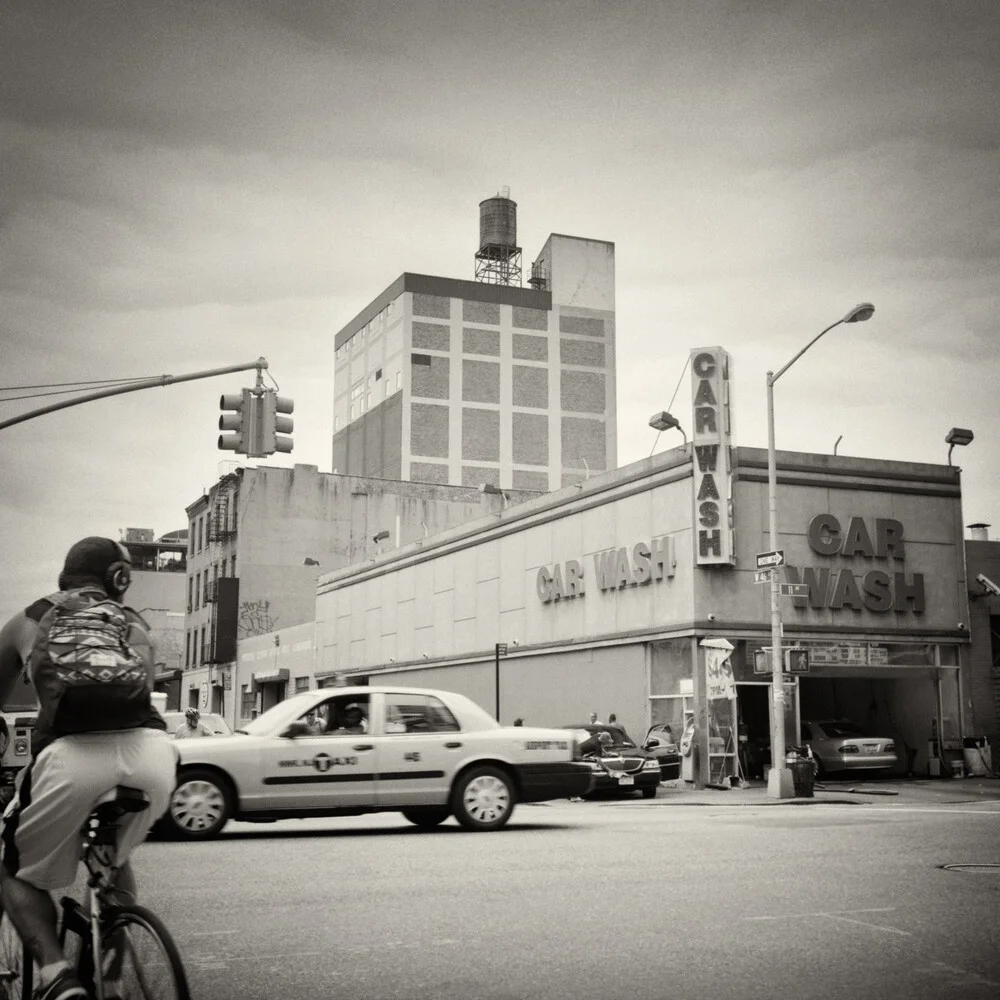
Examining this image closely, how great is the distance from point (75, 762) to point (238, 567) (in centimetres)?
5844

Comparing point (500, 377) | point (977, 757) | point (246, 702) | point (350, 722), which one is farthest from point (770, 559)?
point (500, 377)

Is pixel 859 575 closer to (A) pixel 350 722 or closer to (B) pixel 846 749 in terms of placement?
(B) pixel 846 749

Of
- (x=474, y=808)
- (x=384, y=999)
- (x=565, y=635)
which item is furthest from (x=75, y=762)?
(x=565, y=635)

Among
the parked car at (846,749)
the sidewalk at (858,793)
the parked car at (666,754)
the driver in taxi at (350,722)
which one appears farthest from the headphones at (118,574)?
the parked car at (846,749)

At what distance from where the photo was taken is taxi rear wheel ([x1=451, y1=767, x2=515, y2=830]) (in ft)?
46.2

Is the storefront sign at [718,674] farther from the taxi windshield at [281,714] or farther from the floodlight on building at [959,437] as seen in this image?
the taxi windshield at [281,714]

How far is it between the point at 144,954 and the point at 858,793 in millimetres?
22481

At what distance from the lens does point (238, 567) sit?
61688mm

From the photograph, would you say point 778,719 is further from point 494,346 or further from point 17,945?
point 494,346

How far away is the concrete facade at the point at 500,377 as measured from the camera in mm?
88312

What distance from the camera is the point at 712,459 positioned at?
2867 cm

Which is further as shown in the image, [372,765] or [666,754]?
[666,754]

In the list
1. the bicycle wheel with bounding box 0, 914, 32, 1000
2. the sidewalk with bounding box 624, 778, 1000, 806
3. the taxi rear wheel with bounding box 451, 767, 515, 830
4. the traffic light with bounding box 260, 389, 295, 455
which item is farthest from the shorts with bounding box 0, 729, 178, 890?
the sidewalk with bounding box 624, 778, 1000, 806

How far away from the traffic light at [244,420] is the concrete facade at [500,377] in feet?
227
